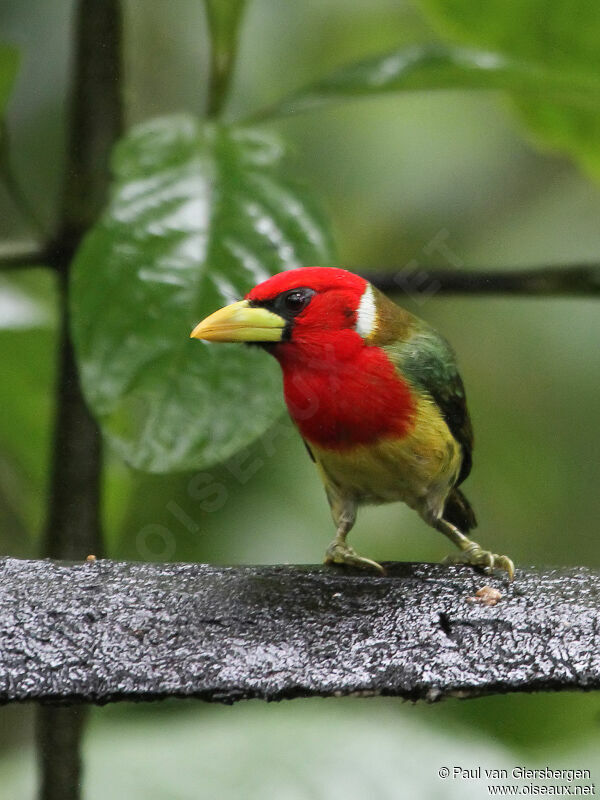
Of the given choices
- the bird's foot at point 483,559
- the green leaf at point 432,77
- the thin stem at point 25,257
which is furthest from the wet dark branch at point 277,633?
the green leaf at point 432,77

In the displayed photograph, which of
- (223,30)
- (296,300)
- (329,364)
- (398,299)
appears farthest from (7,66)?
(398,299)

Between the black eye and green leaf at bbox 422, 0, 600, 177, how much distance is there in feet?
2.31

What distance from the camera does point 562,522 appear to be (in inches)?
144

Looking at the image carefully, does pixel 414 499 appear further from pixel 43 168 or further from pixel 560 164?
pixel 560 164

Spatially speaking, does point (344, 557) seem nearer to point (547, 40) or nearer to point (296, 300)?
point (296, 300)

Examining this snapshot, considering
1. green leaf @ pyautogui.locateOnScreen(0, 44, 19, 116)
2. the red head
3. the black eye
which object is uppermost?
green leaf @ pyautogui.locateOnScreen(0, 44, 19, 116)

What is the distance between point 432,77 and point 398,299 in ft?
3.44

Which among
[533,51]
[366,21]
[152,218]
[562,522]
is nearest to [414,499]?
[152,218]

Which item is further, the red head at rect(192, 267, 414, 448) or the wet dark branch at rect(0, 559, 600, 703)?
the red head at rect(192, 267, 414, 448)

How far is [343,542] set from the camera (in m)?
2.01

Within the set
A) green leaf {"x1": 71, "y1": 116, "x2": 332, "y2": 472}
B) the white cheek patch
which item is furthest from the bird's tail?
green leaf {"x1": 71, "y1": 116, "x2": 332, "y2": 472}

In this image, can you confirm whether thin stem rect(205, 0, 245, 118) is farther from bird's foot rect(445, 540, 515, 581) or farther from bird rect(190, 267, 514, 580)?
bird's foot rect(445, 540, 515, 581)

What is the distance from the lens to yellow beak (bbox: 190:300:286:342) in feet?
5.67

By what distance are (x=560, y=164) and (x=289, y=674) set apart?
3.10 m
